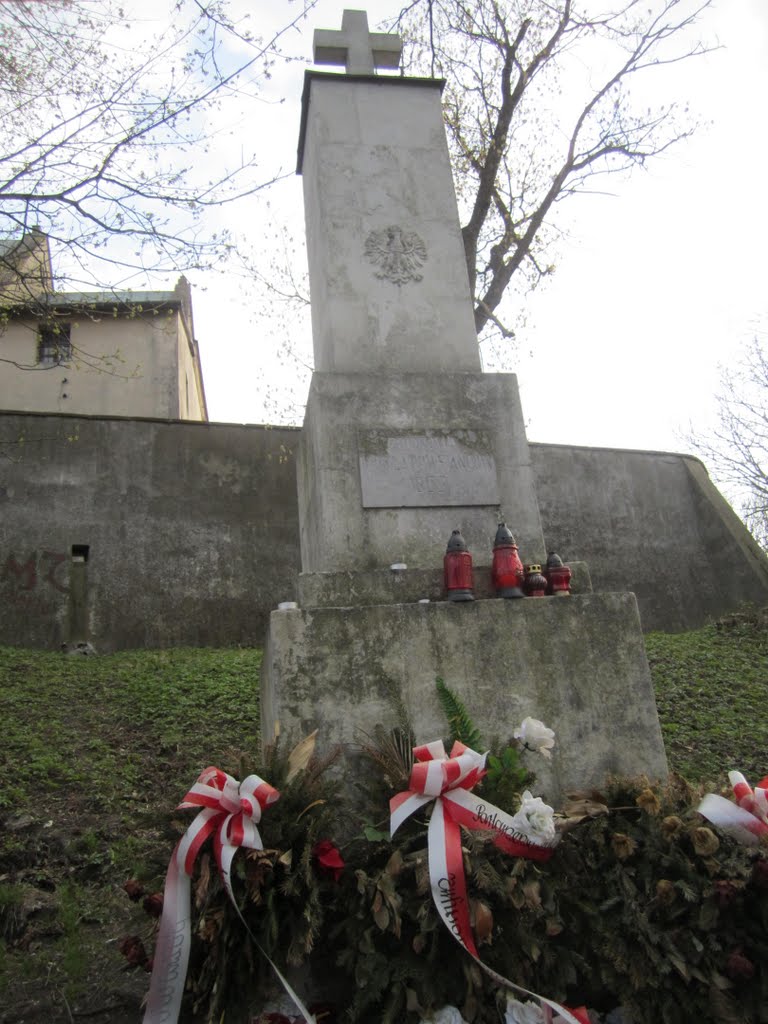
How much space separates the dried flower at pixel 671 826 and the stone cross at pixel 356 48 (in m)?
4.61

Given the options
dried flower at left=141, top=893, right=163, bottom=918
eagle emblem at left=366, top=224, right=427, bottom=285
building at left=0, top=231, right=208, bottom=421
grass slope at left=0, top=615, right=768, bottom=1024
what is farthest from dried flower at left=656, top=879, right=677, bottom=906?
building at left=0, top=231, right=208, bottom=421

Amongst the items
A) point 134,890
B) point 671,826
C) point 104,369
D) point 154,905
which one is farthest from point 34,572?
point 671,826

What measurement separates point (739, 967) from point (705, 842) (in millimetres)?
359

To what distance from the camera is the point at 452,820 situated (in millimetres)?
2719

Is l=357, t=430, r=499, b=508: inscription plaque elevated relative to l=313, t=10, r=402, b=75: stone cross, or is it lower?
lower

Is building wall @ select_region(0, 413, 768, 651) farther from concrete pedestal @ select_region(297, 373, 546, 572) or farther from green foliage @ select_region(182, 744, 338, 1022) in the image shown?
green foliage @ select_region(182, 744, 338, 1022)

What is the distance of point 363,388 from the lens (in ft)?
13.9

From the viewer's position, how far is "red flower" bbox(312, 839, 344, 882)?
2699 mm

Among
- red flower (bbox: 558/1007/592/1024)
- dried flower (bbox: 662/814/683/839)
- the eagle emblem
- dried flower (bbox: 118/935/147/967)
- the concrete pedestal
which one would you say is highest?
the eagle emblem

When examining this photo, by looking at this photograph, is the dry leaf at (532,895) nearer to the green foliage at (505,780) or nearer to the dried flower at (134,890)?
the green foliage at (505,780)

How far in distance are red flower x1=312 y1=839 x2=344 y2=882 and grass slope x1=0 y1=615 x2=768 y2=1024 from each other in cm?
44

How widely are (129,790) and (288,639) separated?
3239 mm

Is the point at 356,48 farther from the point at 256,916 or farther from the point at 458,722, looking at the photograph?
the point at 256,916

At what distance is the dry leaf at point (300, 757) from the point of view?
2.91 metres
